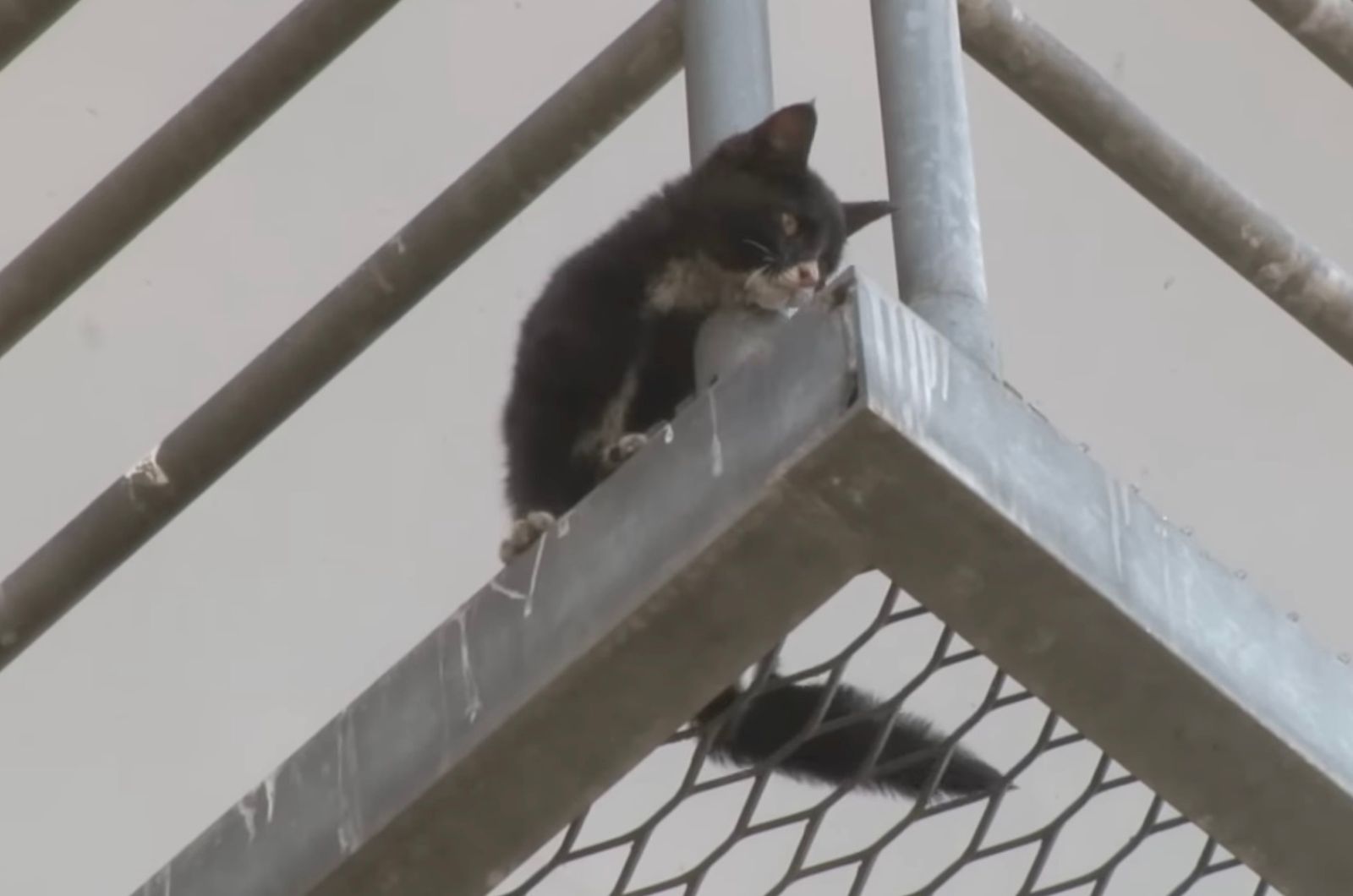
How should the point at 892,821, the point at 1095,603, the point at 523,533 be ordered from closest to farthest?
1. the point at 1095,603
2. the point at 523,533
3. the point at 892,821

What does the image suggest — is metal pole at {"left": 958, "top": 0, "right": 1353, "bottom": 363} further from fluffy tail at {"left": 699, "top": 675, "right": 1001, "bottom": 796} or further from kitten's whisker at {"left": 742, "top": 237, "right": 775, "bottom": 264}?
fluffy tail at {"left": 699, "top": 675, "right": 1001, "bottom": 796}

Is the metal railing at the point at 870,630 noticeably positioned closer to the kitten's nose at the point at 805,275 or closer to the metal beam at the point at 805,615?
the metal beam at the point at 805,615

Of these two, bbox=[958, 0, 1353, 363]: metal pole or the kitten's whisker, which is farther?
the kitten's whisker

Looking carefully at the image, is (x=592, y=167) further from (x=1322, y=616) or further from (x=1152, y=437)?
(x=1322, y=616)

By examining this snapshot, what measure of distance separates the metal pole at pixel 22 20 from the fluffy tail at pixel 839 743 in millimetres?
488

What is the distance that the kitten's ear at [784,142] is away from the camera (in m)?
1.39

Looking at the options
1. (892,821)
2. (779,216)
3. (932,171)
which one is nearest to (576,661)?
(932,171)

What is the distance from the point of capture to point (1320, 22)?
1.49 m

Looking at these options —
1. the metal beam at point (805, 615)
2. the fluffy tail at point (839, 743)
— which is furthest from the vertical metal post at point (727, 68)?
the metal beam at point (805, 615)

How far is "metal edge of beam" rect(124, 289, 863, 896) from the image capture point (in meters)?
0.78

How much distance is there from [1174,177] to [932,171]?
0.52 metres

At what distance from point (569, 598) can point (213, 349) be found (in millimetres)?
1558

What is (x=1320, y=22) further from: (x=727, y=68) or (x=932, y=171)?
(x=932, y=171)

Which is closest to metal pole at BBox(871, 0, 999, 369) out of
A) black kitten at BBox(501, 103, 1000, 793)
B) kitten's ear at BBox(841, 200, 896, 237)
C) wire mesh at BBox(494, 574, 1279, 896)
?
black kitten at BBox(501, 103, 1000, 793)
